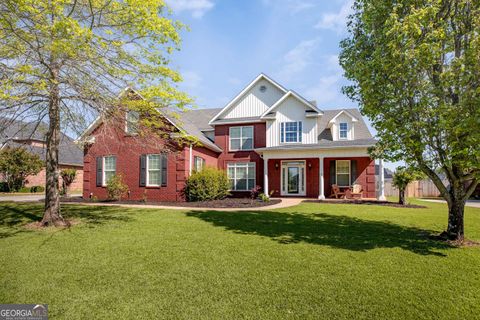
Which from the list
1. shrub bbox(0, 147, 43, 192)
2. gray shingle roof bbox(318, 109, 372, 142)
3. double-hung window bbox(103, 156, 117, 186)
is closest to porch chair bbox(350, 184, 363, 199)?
gray shingle roof bbox(318, 109, 372, 142)

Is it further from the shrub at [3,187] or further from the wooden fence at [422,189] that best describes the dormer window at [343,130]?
the shrub at [3,187]

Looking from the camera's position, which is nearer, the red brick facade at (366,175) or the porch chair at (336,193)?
the porch chair at (336,193)

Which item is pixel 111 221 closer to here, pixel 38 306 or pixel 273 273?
pixel 38 306

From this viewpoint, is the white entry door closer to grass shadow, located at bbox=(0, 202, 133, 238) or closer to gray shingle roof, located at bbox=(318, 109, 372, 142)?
gray shingle roof, located at bbox=(318, 109, 372, 142)

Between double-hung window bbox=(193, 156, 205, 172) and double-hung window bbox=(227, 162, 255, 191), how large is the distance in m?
2.74

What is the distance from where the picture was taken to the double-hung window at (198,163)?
693 inches

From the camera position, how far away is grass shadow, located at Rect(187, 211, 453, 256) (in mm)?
6543

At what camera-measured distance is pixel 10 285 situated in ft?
14.1

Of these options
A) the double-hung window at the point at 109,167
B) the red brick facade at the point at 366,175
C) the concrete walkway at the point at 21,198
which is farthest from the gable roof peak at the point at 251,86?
the concrete walkway at the point at 21,198

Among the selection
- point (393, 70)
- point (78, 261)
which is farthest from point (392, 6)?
point (78, 261)

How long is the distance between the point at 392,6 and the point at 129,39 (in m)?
7.31

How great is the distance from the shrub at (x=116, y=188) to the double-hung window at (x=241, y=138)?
7963 millimetres

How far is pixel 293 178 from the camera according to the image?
19891 millimetres

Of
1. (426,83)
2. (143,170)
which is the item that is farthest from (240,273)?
(143,170)
